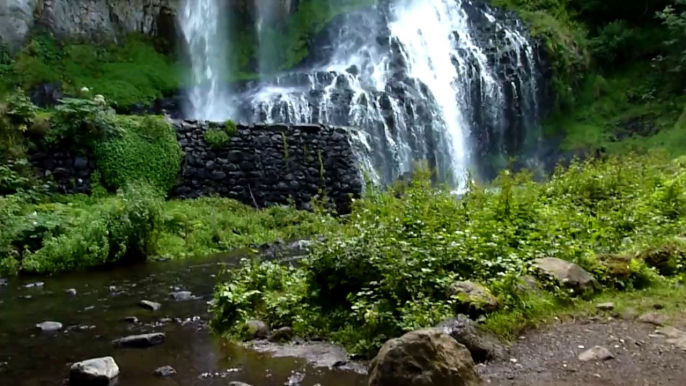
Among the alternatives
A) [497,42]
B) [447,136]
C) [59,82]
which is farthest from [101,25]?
[497,42]

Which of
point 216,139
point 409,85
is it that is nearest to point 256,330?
point 216,139

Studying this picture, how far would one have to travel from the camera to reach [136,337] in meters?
5.82

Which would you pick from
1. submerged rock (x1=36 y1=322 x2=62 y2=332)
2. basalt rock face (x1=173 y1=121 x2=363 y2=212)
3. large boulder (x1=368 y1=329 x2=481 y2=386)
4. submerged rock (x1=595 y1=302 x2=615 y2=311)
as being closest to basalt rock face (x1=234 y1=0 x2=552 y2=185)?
basalt rock face (x1=173 y1=121 x2=363 y2=212)

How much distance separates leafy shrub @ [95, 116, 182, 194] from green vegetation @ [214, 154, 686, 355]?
865 cm

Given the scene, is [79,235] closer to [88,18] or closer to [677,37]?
[88,18]

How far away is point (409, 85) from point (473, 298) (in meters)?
18.4

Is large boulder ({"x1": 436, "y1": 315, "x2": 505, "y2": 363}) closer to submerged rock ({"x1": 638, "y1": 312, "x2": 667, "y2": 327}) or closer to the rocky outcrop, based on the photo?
submerged rock ({"x1": 638, "y1": 312, "x2": 667, "y2": 327})

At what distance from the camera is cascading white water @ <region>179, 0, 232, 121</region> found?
23.5m

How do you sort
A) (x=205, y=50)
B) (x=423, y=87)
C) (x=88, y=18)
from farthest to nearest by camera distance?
1. (x=205, y=50)
2. (x=88, y=18)
3. (x=423, y=87)

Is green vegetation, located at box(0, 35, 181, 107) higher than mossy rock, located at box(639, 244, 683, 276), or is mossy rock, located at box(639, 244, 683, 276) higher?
green vegetation, located at box(0, 35, 181, 107)

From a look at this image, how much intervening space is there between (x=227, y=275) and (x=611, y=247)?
516cm

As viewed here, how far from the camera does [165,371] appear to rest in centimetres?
493

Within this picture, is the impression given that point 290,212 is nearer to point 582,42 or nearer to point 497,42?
point 497,42

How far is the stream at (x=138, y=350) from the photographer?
4766 millimetres
